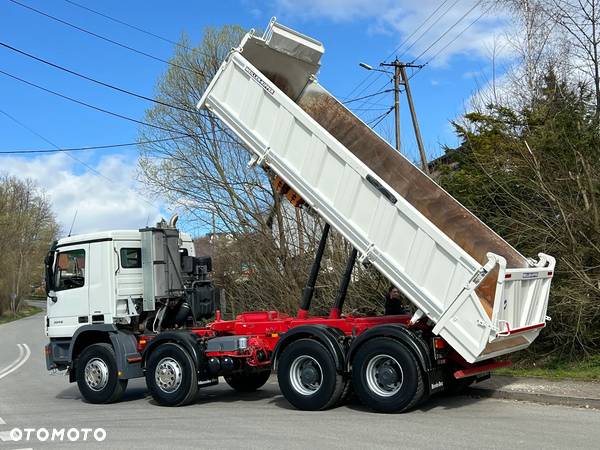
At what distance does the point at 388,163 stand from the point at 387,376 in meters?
3.49

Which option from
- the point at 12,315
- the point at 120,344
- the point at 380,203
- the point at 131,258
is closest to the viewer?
the point at 380,203

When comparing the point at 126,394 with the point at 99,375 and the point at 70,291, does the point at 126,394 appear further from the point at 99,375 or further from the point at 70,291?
the point at 70,291

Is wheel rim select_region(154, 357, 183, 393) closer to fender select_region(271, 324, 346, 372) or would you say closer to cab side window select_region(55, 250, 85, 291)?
fender select_region(271, 324, 346, 372)

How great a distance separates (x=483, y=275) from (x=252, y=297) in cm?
1158

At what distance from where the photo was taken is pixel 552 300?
11195 millimetres

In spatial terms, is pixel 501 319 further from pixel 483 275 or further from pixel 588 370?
pixel 588 370

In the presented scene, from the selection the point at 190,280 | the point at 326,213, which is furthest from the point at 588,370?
the point at 190,280

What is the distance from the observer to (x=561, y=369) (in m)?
10.9

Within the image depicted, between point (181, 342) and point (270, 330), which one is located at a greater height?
point (270, 330)

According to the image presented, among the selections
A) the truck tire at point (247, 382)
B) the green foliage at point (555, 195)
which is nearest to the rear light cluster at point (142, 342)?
the truck tire at point (247, 382)

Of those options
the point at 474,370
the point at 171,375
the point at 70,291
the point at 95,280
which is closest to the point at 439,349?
the point at 474,370

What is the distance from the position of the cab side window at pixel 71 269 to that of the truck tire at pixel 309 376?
392 centimetres

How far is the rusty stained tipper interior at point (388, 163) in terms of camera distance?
9.06 m

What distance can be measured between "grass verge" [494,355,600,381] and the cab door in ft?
23.3
